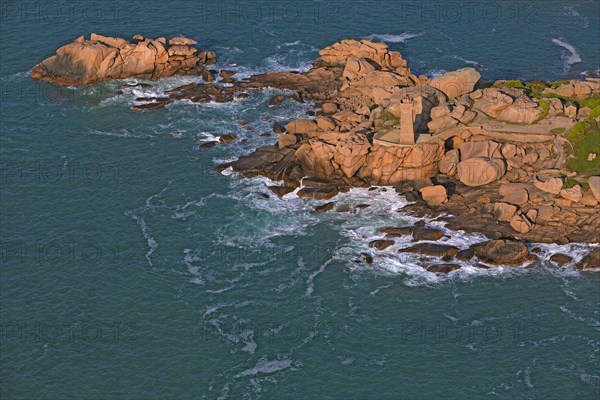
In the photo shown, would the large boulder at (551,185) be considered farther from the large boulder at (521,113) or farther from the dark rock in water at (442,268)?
the dark rock in water at (442,268)

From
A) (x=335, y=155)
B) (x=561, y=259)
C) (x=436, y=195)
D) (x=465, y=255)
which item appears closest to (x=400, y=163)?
(x=436, y=195)

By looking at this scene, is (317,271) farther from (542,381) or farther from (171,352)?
(542,381)

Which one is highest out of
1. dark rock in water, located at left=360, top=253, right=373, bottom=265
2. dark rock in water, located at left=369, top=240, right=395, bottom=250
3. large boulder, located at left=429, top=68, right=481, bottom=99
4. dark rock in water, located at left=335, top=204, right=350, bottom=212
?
large boulder, located at left=429, top=68, right=481, bottom=99

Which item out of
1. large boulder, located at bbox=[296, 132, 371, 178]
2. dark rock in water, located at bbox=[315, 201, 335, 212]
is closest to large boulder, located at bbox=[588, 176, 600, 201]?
large boulder, located at bbox=[296, 132, 371, 178]

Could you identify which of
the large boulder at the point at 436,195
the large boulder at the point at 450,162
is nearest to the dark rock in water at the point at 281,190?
the large boulder at the point at 436,195

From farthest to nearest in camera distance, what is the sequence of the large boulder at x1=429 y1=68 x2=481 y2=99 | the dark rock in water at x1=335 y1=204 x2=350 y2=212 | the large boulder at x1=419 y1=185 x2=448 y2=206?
the large boulder at x1=429 y1=68 x2=481 y2=99, the dark rock in water at x1=335 y1=204 x2=350 y2=212, the large boulder at x1=419 y1=185 x2=448 y2=206

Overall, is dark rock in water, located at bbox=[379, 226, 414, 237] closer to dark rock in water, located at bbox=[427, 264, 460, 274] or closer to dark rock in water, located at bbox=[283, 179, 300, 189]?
dark rock in water, located at bbox=[427, 264, 460, 274]
